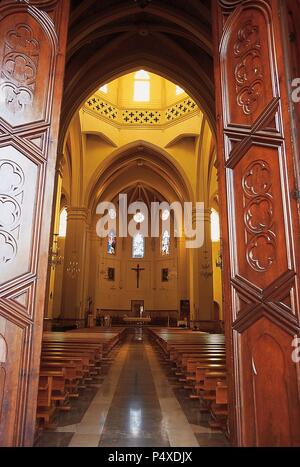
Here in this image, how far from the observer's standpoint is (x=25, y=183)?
333 centimetres

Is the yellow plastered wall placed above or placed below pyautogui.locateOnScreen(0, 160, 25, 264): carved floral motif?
above

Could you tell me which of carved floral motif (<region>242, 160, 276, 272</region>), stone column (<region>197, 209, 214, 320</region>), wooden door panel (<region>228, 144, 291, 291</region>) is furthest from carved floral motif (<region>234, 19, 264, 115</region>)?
stone column (<region>197, 209, 214, 320</region>)

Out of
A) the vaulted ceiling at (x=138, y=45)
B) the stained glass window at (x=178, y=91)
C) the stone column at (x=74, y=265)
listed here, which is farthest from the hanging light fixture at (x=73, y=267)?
the stained glass window at (x=178, y=91)

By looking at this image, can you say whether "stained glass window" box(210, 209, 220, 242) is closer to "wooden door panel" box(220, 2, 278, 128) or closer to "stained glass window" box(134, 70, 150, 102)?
"stained glass window" box(134, 70, 150, 102)

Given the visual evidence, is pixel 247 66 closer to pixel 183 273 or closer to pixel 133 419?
pixel 133 419

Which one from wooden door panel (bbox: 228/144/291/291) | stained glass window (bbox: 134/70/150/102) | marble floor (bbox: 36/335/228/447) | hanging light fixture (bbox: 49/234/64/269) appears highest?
stained glass window (bbox: 134/70/150/102)

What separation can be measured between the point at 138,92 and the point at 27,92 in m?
17.5

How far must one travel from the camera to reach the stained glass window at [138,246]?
30.2 m

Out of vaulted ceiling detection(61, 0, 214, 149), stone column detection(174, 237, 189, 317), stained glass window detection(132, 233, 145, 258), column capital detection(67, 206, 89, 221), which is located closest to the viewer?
vaulted ceiling detection(61, 0, 214, 149)

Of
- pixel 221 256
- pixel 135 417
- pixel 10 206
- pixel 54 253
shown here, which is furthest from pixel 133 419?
pixel 54 253

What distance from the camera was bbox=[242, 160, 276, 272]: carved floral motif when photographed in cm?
305

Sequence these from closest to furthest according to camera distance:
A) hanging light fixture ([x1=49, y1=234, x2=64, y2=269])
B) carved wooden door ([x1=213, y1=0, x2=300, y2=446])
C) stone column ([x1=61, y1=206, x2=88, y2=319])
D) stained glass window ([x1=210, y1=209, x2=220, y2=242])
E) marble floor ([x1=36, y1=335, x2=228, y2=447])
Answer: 1. carved wooden door ([x1=213, y1=0, x2=300, y2=446])
2. marble floor ([x1=36, y1=335, x2=228, y2=447])
3. hanging light fixture ([x1=49, y1=234, x2=64, y2=269])
4. stone column ([x1=61, y1=206, x2=88, y2=319])
5. stained glass window ([x1=210, y1=209, x2=220, y2=242])

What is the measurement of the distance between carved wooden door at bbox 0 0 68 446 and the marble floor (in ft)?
2.33

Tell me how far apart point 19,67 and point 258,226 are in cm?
283
